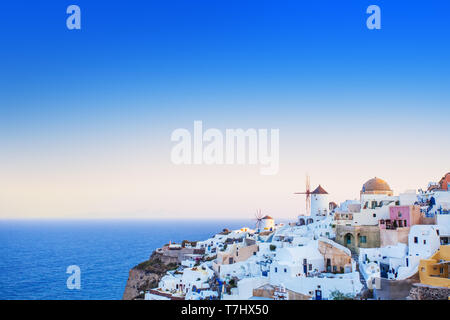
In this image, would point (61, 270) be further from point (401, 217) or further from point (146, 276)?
point (401, 217)

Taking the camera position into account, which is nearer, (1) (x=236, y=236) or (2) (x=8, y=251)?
(1) (x=236, y=236)

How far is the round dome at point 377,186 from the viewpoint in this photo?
817 inches

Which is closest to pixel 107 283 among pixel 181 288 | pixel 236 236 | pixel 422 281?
pixel 236 236

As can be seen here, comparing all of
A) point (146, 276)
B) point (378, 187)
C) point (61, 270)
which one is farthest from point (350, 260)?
point (61, 270)

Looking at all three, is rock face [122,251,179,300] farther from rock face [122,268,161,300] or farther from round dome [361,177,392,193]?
round dome [361,177,392,193]

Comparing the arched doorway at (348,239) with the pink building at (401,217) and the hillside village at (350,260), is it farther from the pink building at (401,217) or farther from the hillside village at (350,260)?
the pink building at (401,217)

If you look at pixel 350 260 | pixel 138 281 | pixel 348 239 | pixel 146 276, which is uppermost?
pixel 348 239

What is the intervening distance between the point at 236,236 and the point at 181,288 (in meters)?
8.20

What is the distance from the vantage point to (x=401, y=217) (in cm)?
1606

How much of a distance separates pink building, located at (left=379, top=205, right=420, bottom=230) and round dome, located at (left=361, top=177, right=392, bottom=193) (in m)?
4.38

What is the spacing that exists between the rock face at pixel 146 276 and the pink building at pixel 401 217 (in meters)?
11.7

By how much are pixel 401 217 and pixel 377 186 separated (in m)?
4.88
